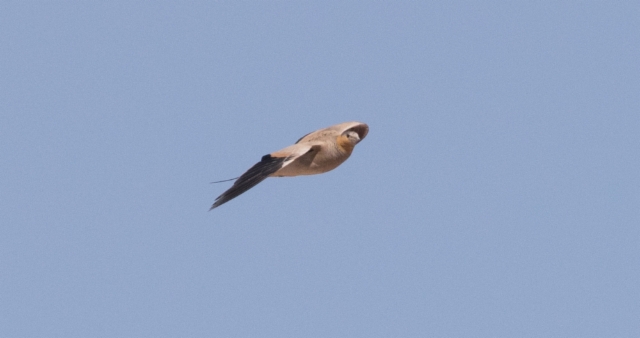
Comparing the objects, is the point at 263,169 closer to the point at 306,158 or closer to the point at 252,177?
the point at 252,177

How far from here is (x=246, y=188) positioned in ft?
52.2

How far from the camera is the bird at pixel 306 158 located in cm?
1606

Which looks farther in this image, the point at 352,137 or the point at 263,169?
the point at 352,137

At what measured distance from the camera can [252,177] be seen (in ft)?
53.3

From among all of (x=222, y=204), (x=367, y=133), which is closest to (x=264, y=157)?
(x=222, y=204)

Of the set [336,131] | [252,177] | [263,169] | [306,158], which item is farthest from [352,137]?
[252,177]

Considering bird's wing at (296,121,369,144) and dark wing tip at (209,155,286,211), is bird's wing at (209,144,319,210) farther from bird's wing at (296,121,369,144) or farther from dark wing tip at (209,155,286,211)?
bird's wing at (296,121,369,144)

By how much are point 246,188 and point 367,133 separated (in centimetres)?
550

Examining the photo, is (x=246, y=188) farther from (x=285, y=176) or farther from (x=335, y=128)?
(x=335, y=128)

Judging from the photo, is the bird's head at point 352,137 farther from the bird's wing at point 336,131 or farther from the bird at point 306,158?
the bird's wing at point 336,131

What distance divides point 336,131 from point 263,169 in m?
3.16

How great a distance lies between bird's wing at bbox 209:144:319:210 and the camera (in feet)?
51.7

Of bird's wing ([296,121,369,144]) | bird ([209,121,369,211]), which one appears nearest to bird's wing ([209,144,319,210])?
bird ([209,121,369,211])

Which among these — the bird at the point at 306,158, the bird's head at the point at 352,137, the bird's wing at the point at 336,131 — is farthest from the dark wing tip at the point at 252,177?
the bird's head at the point at 352,137
